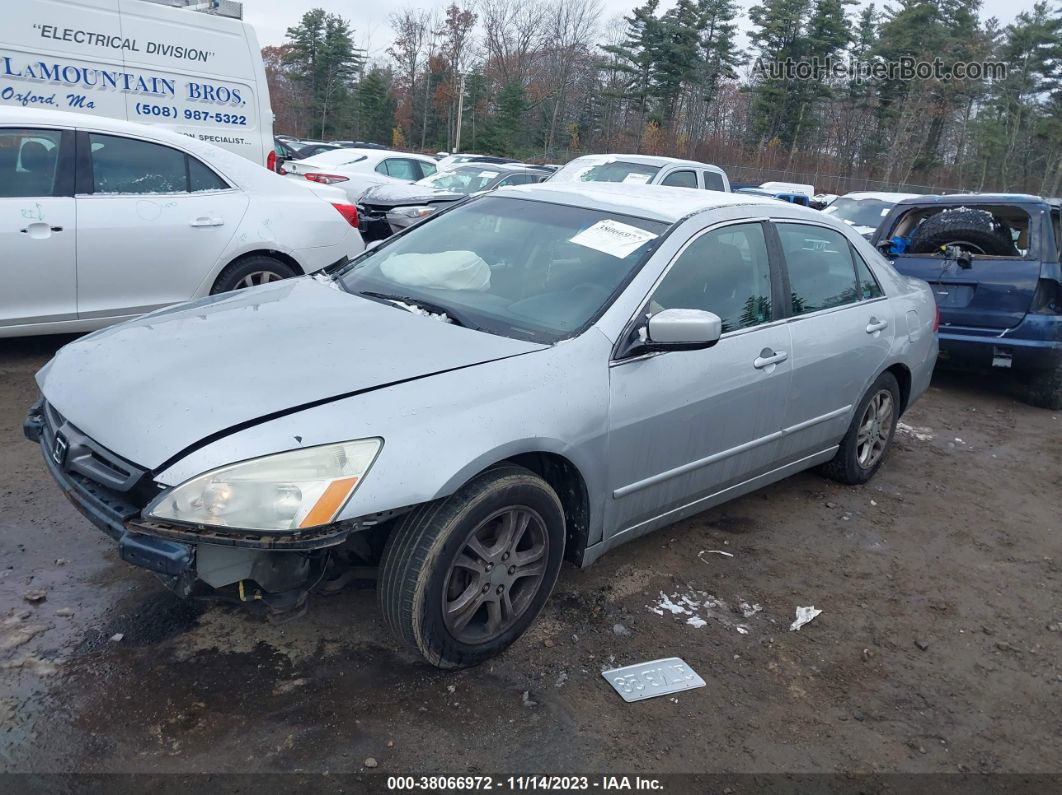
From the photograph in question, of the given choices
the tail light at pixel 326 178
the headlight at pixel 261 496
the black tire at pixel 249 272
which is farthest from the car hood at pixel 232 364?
the tail light at pixel 326 178

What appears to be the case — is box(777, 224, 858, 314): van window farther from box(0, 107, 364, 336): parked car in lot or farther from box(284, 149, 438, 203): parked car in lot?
box(284, 149, 438, 203): parked car in lot

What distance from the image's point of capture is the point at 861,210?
12508 millimetres

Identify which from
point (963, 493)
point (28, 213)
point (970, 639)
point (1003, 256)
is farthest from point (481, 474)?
point (1003, 256)

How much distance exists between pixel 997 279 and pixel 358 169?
10.8 meters

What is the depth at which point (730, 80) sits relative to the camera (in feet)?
160

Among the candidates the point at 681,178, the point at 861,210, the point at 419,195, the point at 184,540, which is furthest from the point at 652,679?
the point at 861,210

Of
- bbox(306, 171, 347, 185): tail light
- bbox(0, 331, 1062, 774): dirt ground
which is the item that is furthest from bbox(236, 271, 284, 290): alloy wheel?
bbox(306, 171, 347, 185): tail light

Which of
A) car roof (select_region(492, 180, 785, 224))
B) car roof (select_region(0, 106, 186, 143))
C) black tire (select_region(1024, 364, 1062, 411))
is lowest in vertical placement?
black tire (select_region(1024, 364, 1062, 411))

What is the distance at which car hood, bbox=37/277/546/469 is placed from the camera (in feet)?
8.63

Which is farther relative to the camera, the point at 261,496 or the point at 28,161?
the point at 28,161

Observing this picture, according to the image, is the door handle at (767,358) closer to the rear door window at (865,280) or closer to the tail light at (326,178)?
the rear door window at (865,280)

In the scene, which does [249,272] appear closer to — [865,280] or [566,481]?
[566,481]

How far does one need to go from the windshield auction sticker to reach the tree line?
40471 mm

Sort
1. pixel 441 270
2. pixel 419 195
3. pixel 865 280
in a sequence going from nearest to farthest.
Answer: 1. pixel 441 270
2. pixel 865 280
3. pixel 419 195
